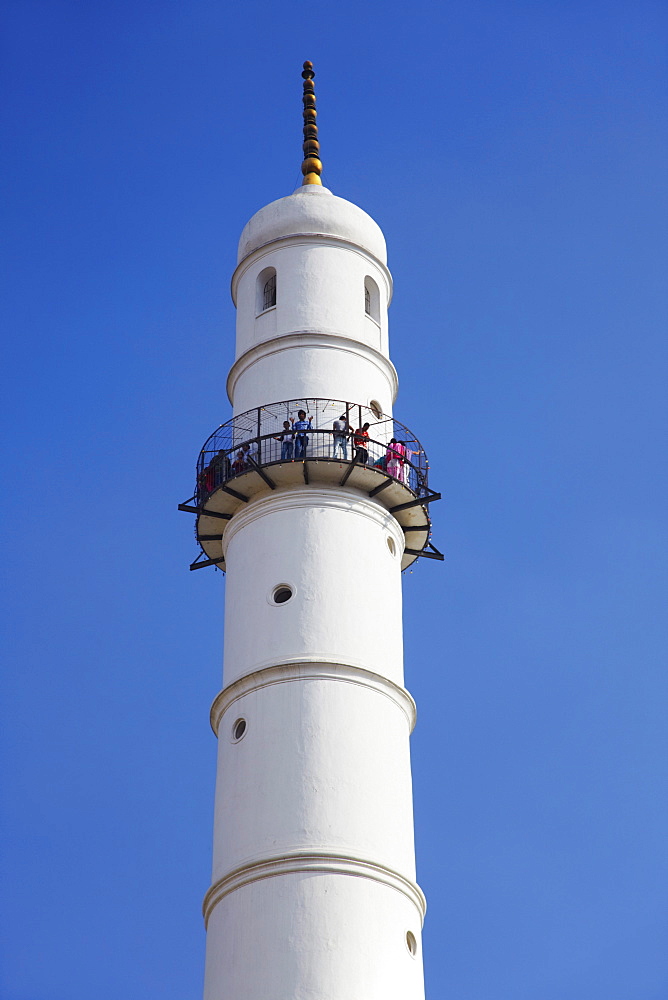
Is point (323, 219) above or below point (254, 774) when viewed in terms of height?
above

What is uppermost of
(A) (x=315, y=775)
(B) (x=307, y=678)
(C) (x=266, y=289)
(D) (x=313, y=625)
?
(C) (x=266, y=289)

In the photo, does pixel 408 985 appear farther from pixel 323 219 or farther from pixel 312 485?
pixel 323 219

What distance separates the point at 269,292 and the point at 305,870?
1844 centimetres

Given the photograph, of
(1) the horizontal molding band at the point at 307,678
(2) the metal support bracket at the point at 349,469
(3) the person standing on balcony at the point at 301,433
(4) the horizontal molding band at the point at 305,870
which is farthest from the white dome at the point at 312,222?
(4) the horizontal molding band at the point at 305,870

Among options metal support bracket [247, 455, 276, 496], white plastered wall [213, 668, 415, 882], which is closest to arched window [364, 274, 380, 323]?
metal support bracket [247, 455, 276, 496]

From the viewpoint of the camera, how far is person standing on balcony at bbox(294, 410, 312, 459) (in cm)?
4253

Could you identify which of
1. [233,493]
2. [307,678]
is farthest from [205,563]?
[307,678]

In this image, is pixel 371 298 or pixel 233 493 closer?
pixel 233 493

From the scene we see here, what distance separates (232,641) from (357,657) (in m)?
3.35

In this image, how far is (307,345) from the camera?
1799 inches

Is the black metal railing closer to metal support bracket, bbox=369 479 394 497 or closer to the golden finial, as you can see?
metal support bracket, bbox=369 479 394 497

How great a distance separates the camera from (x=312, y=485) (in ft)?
141

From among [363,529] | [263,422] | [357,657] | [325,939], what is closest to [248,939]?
[325,939]

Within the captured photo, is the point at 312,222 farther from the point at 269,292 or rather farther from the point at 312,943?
the point at 312,943
